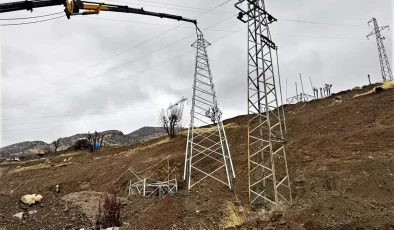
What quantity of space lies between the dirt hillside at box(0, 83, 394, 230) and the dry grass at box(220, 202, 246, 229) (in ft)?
0.06

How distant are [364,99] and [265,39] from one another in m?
11.2

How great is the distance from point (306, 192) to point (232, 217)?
12.3 ft

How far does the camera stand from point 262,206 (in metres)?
13.3

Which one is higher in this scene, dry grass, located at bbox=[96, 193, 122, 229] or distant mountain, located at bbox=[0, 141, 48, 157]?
distant mountain, located at bbox=[0, 141, 48, 157]

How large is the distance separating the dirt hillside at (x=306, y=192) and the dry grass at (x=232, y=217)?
0.02 meters

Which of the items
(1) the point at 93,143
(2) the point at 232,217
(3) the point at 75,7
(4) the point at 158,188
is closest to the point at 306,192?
(2) the point at 232,217

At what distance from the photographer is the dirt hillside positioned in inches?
429

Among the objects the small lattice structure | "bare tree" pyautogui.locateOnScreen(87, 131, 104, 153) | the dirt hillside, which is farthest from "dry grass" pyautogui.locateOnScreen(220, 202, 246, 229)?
"bare tree" pyautogui.locateOnScreen(87, 131, 104, 153)

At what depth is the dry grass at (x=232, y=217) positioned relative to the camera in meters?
11.7

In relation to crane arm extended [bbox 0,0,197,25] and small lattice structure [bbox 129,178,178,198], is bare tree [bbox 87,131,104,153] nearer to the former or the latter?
small lattice structure [bbox 129,178,178,198]

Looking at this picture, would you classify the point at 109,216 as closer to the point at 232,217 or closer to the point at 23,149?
the point at 232,217

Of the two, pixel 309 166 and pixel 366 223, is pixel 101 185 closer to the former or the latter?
pixel 309 166

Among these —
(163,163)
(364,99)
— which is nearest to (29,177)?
(163,163)

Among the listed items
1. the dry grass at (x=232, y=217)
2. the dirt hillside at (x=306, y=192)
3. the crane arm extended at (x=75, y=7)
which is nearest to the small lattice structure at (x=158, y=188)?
the dirt hillside at (x=306, y=192)
